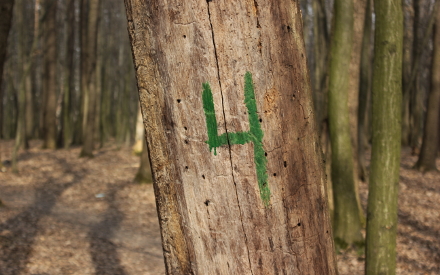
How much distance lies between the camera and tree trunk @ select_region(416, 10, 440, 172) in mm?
11922

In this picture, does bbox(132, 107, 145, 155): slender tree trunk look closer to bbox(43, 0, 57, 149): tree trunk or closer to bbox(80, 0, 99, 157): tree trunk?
bbox(80, 0, 99, 157): tree trunk

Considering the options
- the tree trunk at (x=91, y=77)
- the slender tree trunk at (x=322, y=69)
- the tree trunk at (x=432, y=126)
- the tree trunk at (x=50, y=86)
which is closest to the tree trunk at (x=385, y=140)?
the slender tree trunk at (x=322, y=69)

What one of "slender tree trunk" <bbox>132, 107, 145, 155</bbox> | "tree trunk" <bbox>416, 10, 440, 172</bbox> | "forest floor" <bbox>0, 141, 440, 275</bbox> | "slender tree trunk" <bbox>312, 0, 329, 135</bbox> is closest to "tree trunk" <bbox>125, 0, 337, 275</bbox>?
"slender tree trunk" <bbox>312, 0, 329, 135</bbox>

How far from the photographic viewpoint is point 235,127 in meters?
1.25

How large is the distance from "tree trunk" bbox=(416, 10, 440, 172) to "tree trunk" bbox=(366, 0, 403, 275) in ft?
30.4

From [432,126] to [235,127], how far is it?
40.6 feet

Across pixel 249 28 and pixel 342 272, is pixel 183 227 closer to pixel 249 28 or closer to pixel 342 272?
pixel 249 28

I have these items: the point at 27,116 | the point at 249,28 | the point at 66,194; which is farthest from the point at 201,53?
the point at 27,116

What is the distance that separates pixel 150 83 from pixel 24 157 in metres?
15.0

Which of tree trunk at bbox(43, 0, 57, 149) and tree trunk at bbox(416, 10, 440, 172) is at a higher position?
tree trunk at bbox(43, 0, 57, 149)

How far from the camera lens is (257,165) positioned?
4.08 ft

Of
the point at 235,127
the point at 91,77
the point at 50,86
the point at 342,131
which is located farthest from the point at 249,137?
the point at 50,86

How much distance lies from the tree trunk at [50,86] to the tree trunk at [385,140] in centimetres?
1548

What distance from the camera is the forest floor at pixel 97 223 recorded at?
19.8ft
